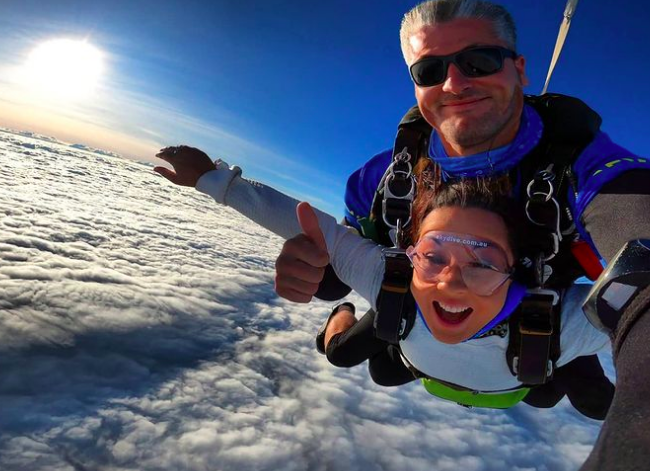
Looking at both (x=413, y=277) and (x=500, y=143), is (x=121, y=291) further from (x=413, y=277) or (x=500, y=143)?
(x=500, y=143)

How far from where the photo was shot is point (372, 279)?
1.42 metres

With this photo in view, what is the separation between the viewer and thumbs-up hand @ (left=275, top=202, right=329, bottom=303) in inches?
46.7

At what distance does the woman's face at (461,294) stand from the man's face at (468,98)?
306 millimetres

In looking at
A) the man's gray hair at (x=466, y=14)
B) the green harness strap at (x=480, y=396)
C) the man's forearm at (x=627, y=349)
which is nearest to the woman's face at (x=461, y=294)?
the man's forearm at (x=627, y=349)

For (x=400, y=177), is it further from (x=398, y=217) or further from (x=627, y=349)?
(x=627, y=349)

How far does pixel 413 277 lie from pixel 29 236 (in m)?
7.56

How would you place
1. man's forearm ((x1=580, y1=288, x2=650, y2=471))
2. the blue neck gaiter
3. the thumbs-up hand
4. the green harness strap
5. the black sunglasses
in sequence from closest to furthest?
man's forearm ((x1=580, y1=288, x2=650, y2=471)) < the thumbs-up hand < the blue neck gaiter < the black sunglasses < the green harness strap

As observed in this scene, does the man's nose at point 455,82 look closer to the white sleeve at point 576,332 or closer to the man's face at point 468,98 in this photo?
the man's face at point 468,98

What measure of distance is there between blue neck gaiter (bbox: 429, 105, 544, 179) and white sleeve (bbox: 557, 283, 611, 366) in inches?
21.1

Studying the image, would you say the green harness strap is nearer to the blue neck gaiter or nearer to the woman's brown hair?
the woman's brown hair

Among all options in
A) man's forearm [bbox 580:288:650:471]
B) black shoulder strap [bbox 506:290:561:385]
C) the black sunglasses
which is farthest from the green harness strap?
the black sunglasses

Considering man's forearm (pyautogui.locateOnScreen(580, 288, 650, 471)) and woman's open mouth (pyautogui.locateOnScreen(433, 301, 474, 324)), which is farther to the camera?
woman's open mouth (pyautogui.locateOnScreen(433, 301, 474, 324))

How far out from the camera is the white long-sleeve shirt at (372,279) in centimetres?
135

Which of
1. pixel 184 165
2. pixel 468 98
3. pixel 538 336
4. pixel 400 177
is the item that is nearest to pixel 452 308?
pixel 538 336
